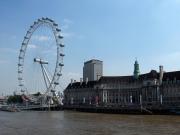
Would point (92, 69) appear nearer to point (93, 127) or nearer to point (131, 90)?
point (131, 90)

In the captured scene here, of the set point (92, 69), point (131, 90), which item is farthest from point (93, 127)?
point (92, 69)

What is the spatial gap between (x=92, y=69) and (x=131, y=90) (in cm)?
5669

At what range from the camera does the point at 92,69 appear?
614ft

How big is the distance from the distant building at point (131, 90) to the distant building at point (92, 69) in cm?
2975

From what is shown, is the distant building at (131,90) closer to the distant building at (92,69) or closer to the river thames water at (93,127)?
the distant building at (92,69)

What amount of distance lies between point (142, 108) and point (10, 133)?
167ft

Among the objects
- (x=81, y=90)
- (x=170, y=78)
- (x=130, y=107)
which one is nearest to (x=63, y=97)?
(x=81, y=90)

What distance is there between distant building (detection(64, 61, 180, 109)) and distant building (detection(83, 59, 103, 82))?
29747mm

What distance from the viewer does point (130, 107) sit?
92688 millimetres

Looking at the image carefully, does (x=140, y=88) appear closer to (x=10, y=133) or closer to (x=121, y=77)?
(x=121, y=77)

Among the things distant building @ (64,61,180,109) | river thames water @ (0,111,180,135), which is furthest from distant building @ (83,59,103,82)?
river thames water @ (0,111,180,135)

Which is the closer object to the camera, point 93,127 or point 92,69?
point 93,127

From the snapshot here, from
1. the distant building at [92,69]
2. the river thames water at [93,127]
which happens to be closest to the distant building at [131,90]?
the distant building at [92,69]

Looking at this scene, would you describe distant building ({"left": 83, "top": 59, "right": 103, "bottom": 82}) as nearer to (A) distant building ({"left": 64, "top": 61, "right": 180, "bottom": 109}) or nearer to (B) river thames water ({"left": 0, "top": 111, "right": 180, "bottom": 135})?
(A) distant building ({"left": 64, "top": 61, "right": 180, "bottom": 109})
